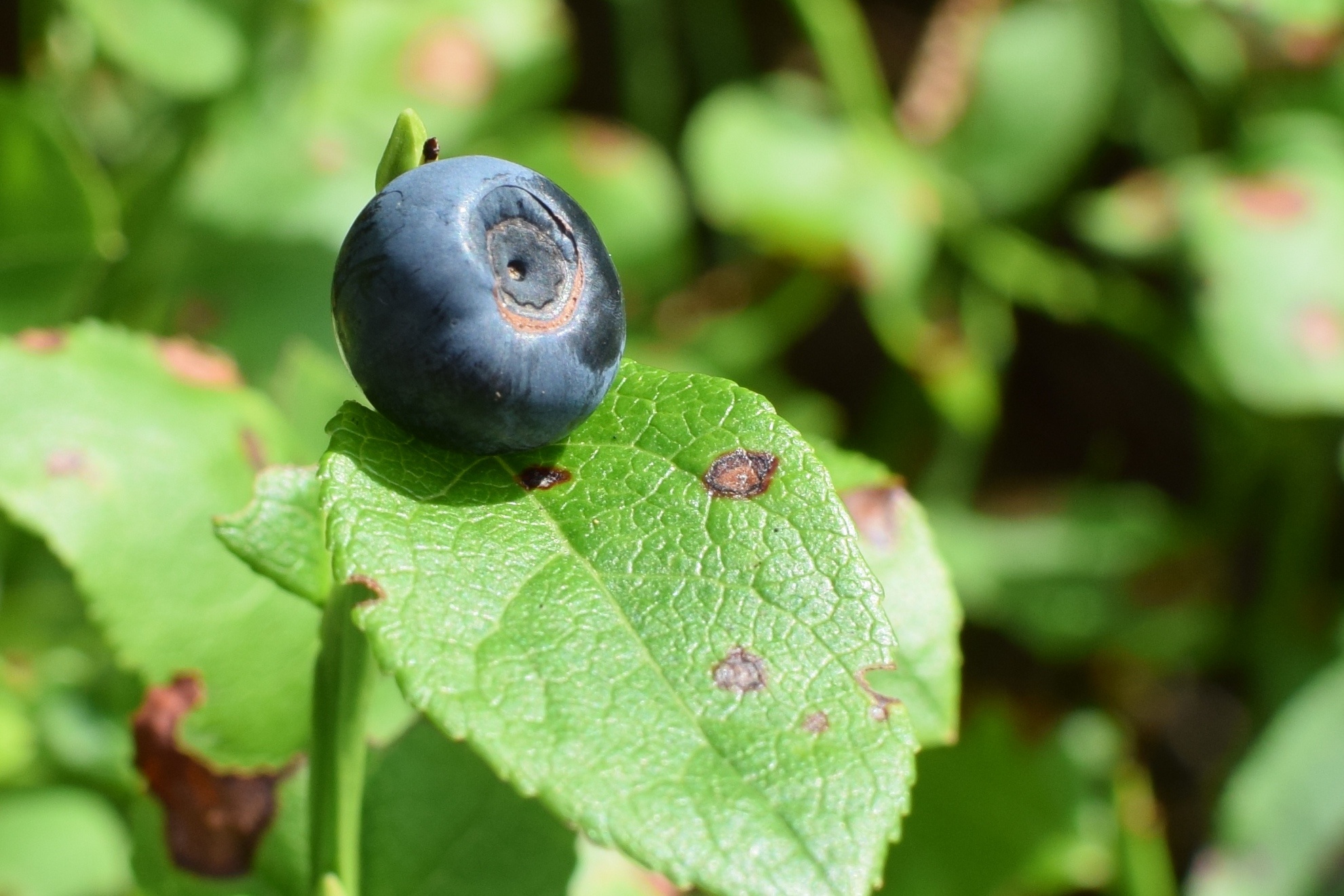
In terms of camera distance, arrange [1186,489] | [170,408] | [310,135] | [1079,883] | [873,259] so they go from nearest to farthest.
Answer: [170,408]
[1079,883]
[310,135]
[873,259]
[1186,489]

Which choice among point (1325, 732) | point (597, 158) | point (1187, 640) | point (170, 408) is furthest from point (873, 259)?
point (170, 408)

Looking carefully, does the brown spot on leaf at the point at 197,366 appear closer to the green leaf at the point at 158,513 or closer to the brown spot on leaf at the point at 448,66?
the green leaf at the point at 158,513

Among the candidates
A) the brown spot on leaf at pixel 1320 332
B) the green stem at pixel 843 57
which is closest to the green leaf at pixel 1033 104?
the green stem at pixel 843 57

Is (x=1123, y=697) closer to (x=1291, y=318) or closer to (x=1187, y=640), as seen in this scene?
(x=1187, y=640)

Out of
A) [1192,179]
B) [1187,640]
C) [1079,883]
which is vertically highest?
[1192,179]

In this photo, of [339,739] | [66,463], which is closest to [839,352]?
[66,463]

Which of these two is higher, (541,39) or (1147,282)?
(541,39)

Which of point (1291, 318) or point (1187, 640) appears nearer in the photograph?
point (1291, 318)

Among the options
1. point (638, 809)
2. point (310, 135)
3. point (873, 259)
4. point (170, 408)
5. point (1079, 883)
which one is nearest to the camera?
point (638, 809)
